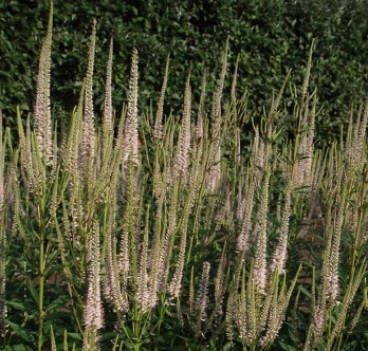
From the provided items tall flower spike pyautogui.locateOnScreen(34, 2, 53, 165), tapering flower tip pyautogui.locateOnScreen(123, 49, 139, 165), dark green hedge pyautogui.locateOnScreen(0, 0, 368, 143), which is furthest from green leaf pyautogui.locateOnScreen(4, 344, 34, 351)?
dark green hedge pyautogui.locateOnScreen(0, 0, 368, 143)

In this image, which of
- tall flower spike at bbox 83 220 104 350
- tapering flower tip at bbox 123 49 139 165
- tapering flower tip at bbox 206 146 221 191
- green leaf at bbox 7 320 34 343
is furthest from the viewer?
tapering flower tip at bbox 206 146 221 191

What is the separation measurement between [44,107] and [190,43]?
6260 mm

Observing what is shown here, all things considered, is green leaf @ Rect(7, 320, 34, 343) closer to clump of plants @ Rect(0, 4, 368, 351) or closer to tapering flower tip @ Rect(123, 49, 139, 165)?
clump of plants @ Rect(0, 4, 368, 351)

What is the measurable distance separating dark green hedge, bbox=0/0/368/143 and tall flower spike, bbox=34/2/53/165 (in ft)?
15.5

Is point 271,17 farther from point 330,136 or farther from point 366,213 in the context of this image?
point 366,213

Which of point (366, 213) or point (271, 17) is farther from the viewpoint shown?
point (271, 17)

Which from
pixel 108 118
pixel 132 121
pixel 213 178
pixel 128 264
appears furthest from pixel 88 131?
pixel 213 178

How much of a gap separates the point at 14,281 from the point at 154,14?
531 centimetres

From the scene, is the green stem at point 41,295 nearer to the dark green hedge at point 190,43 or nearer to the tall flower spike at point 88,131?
the tall flower spike at point 88,131

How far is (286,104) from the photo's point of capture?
918 cm

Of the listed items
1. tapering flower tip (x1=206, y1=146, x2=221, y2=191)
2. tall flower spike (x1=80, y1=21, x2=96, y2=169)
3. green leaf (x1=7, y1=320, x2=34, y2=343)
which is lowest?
green leaf (x1=7, y1=320, x2=34, y2=343)

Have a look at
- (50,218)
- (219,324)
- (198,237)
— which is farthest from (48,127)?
(198,237)

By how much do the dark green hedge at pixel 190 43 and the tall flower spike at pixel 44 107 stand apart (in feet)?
15.5

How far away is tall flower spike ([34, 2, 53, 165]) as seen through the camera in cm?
232
